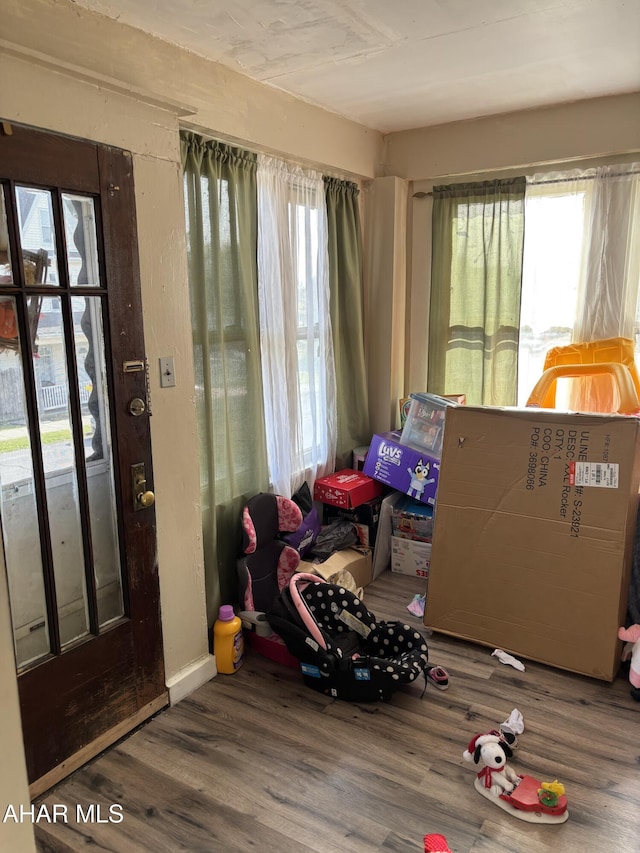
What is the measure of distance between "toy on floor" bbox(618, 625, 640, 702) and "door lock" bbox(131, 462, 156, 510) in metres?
1.86

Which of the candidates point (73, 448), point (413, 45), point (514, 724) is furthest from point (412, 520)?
point (413, 45)

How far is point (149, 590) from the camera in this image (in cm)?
225

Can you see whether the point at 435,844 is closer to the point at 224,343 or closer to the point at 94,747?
the point at 94,747

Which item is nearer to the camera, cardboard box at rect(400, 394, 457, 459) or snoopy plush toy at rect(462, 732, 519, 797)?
snoopy plush toy at rect(462, 732, 519, 797)

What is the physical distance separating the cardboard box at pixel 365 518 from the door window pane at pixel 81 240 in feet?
6.19

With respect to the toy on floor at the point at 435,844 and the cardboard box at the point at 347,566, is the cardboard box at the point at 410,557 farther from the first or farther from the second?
the toy on floor at the point at 435,844

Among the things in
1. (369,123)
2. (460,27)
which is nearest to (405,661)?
(460,27)

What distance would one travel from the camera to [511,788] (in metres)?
1.92

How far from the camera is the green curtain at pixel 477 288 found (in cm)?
342

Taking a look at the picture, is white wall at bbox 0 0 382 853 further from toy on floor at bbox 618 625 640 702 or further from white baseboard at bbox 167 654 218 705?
toy on floor at bbox 618 625 640 702

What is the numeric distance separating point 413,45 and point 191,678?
8.32 feet

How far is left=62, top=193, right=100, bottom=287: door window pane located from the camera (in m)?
1.89

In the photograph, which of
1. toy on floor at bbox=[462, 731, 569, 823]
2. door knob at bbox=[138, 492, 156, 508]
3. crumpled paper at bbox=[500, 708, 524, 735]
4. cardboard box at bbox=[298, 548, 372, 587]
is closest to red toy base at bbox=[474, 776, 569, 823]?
toy on floor at bbox=[462, 731, 569, 823]

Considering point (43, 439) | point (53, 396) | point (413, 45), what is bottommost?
point (43, 439)
